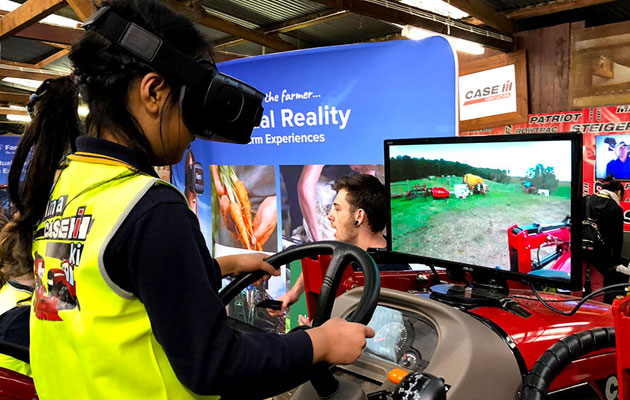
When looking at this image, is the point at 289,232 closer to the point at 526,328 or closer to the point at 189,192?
the point at 189,192

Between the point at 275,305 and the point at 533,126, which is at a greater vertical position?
the point at 533,126

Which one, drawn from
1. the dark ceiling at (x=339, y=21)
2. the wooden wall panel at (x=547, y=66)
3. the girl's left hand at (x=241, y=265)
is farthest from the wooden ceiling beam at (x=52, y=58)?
the girl's left hand at (x=241, y=265)

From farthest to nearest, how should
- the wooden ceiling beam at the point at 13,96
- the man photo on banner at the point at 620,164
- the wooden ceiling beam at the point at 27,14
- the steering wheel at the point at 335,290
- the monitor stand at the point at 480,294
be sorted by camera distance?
the wooden ceiling beam at the point at 13,96 → the man photo on banner at the point at 620,164 → the wooden ceiling beam at the point at 27,14 → the monitor stand at the point at 480,294 → the steering wheel at the point at 335,290

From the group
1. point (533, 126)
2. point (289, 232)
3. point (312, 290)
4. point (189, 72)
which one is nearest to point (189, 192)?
point (289, 232)

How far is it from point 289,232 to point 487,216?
4.70 feet

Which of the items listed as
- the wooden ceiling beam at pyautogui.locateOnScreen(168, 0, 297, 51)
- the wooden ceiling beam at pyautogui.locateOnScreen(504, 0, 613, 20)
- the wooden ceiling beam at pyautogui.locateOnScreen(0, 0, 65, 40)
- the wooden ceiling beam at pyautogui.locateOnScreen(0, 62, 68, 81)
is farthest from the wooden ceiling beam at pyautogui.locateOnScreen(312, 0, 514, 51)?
the wooden ceiling beam at pyautogui.locateOnScreen(0, 62, 68, 81)

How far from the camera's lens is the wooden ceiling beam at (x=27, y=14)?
392cm

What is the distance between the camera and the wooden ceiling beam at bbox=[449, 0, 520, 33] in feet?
21.9

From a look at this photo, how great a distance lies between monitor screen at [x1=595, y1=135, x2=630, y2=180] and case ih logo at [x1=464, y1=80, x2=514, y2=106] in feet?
5.21

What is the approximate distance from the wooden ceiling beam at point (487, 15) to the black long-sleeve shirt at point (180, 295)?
642 centimetres

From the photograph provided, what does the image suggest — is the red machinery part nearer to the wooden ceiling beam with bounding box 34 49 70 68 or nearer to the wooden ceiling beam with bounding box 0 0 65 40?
the wooden ceiling beam with bounding box 0 0 65 40

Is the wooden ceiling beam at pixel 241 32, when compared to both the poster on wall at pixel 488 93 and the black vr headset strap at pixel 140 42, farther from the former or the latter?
the black vr headset strap at pixel 140 42

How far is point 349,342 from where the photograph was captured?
102cm

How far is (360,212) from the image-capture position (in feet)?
8.17
